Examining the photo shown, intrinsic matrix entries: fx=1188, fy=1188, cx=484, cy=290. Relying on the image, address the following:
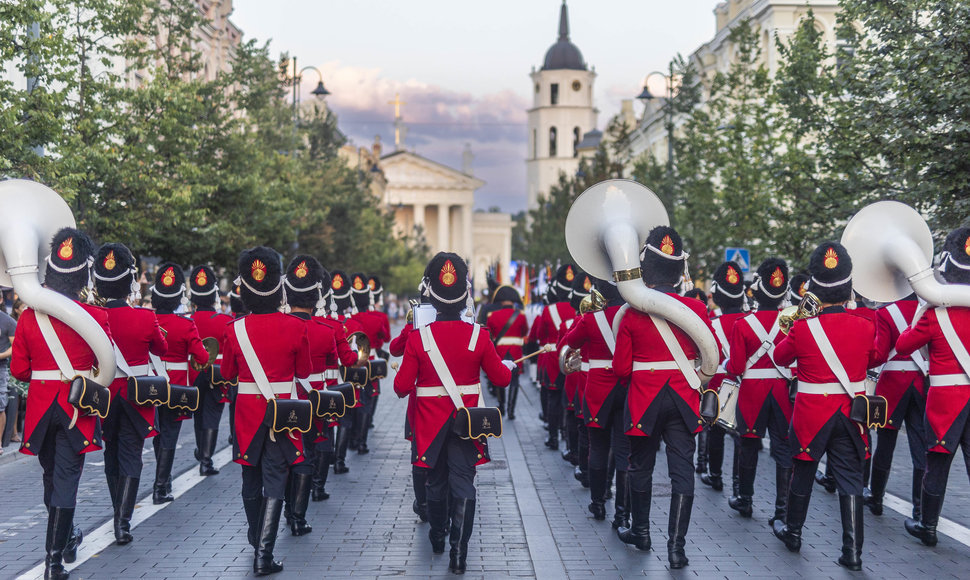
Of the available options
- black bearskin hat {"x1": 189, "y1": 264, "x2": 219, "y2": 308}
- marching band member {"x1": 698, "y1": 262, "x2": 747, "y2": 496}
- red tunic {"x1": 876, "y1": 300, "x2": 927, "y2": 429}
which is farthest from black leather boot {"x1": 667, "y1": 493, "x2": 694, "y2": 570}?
black bearskin hat {"x1": 189, "y1": 264, "x2": 219, "y2": 308}

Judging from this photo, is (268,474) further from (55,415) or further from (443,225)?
(443,225)

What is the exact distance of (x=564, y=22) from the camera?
143750 mm

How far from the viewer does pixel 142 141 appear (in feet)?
63.5

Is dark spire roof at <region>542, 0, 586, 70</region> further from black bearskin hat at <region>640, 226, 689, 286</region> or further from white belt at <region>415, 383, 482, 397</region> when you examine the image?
white belt at <region>415, 383, 482, 397</region>

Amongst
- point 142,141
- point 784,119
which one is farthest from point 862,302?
point 142,141

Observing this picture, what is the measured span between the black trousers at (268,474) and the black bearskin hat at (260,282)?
2.82 feet

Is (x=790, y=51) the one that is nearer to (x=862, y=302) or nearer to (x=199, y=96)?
(x=862, y=302)

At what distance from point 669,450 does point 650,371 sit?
1.82ft

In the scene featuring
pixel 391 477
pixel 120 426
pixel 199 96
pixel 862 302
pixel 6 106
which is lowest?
pixel 391 477

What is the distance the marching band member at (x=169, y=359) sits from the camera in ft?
31.9

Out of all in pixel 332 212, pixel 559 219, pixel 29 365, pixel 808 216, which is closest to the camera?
pixel 29 365

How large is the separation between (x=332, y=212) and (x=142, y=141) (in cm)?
1921

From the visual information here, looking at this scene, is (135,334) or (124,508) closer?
(124,508)

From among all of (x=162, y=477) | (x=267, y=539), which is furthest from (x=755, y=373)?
(x=162, y=477)
